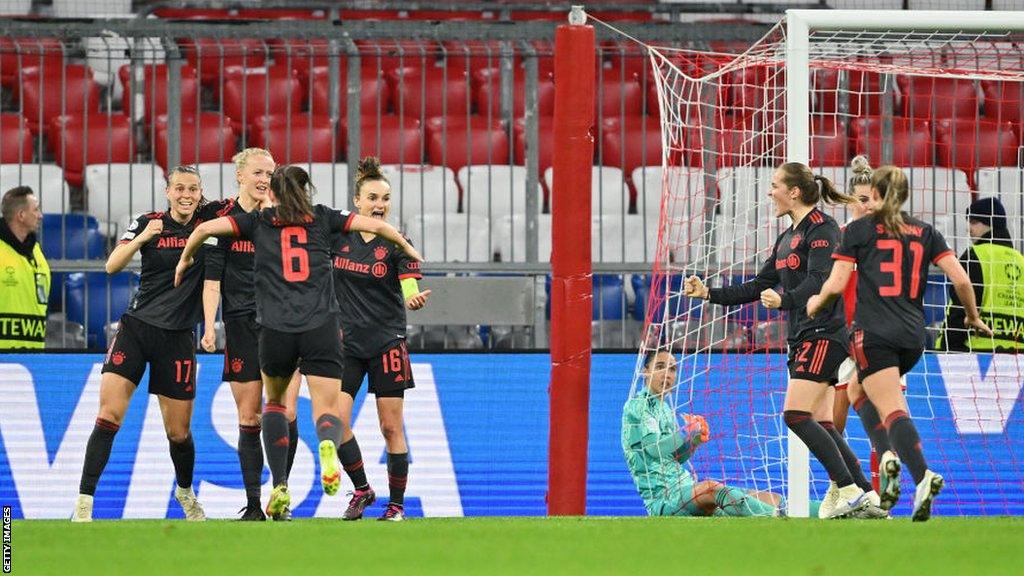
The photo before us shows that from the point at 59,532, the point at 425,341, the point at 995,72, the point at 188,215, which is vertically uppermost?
the point at 995,72

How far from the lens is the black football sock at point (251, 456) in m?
8.76

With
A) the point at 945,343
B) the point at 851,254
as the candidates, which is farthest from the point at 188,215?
the point at 945,343

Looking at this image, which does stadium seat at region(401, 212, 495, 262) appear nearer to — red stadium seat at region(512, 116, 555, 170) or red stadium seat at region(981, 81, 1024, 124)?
red stadium seat at region(512, 116, 555, 170)

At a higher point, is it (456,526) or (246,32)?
(246,32)

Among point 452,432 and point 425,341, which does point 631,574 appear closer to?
point 452,432

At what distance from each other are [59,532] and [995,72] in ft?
21.8

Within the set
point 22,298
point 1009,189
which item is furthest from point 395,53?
point 1009,189

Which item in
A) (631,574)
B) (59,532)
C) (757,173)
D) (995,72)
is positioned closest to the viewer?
(631,574)

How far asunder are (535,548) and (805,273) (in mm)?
2714

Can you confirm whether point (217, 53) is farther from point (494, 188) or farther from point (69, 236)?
point (494, 188)

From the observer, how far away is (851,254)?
7797mm

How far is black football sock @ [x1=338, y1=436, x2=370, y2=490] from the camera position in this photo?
8.28 meters

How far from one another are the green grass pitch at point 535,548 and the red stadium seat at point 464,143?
491 centimetres

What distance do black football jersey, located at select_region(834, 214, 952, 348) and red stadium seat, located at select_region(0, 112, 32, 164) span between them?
717 centimetres
